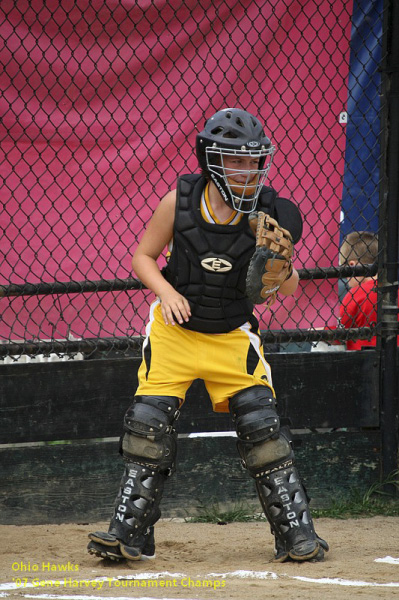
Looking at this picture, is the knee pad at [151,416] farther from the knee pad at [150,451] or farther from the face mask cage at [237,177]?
the face mask cage at [237,177]

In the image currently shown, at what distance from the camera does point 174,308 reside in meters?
3.73

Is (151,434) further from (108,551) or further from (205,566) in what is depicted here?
(205,566)

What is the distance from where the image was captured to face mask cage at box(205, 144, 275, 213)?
3740mm

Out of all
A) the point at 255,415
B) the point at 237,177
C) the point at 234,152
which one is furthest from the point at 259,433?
the point at 234,152

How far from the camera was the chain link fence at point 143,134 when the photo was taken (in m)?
5.09

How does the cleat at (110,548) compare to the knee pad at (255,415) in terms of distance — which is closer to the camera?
the cleat at (110,548)

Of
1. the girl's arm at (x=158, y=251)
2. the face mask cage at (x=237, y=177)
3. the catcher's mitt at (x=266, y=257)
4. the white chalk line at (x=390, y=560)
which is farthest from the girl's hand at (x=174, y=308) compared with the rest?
the white chalk line at (x=390, y=560)

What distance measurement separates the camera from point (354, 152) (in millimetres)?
5453

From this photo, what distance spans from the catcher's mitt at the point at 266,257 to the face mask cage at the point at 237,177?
11cm

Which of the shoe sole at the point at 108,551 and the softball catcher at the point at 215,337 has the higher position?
the softball catcher at the point at 215,337

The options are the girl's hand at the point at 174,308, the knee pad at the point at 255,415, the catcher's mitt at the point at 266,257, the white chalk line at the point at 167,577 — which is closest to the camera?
the white chalk line at the point at 167,577

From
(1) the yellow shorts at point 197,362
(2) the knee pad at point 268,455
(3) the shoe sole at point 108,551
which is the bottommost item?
(3) the shoe sole at point 108,551

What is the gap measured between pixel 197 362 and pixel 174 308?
1.05 feet

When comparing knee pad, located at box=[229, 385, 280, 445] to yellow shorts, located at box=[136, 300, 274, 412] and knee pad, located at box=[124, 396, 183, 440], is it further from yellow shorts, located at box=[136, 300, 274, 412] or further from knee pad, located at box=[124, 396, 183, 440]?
knee pad, located at box=[124, 396, 183, 440]
